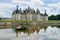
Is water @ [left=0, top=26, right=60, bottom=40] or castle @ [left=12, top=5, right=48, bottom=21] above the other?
castle @ [left=12, top=5, right=48, bottom=21]

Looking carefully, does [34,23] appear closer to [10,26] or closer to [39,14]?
[10,26]

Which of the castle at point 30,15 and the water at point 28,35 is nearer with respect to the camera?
the water at point 28,35

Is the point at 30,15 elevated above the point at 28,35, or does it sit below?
Answer: above

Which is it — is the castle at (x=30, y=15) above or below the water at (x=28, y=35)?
above

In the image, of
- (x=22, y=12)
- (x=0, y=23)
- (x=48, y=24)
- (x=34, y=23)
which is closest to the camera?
(x=0, y=23)

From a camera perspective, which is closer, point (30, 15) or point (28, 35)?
point (28, 35)

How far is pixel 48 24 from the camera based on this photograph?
71.4ft

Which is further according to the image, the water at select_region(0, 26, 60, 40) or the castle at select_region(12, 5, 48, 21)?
the castle at select_region(12, 5, 48, 21)

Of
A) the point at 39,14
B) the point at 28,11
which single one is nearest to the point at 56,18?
the point at 39,14

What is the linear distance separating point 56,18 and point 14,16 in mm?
6299

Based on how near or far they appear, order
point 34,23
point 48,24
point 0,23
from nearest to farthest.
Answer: point 0,23 < point 34,23 < point 48,24

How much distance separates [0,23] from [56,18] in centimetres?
939

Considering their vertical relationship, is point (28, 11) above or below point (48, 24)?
above

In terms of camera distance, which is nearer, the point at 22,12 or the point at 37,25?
the point at 37,25
